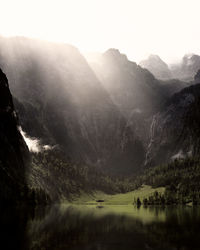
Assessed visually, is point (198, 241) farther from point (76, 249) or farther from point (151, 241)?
point (76, 249)

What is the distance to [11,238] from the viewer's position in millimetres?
58438

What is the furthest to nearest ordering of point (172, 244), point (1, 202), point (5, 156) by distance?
point (5, 156), point (1, 202), point (172, 244)

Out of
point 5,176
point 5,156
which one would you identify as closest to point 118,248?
point 5,176

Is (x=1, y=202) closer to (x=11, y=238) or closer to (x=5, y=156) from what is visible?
(x=5, y=156)

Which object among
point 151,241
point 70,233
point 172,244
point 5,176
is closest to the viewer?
point 172,244

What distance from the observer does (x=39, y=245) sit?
53.5 meters

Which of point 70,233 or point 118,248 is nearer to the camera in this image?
point 118,248

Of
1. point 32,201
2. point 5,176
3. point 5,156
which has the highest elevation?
point 5,156

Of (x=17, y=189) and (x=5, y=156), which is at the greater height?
(x=5, y=156)

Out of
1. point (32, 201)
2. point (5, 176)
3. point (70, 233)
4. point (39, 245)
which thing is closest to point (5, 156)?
point (5, 176)

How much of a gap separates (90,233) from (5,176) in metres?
115

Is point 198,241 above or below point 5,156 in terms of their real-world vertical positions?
below

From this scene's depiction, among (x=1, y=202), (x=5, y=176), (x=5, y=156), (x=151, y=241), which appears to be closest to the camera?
(x=151, y=241)

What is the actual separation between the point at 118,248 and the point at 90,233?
2076 centimetres
